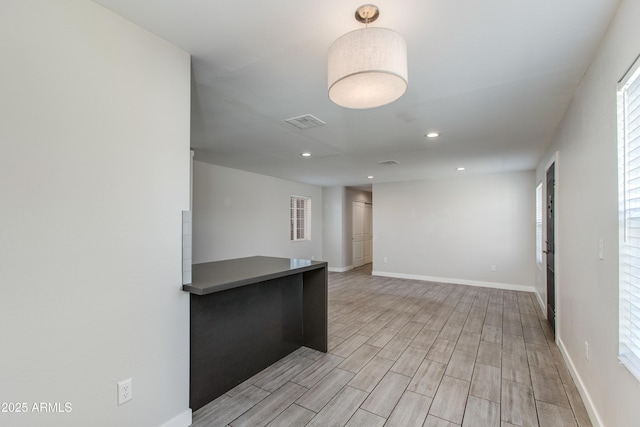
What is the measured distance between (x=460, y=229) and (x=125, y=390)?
6205mm

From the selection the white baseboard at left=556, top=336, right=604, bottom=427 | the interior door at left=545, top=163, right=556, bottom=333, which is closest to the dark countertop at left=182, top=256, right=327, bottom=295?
the white baseboard at left=556, top=336, right=604, bottom=427

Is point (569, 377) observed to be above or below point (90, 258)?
below

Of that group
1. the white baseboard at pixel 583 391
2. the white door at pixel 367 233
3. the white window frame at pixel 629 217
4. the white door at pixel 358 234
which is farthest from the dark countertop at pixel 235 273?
the white door at pixel 367 233

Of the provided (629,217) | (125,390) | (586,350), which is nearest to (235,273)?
(125,390)

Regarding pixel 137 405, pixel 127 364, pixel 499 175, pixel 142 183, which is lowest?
pixel 137 405

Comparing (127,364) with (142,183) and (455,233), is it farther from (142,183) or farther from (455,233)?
(455,233)

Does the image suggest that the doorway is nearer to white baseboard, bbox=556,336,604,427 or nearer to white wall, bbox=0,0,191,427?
white baseboard, bbox=556,336,604,427

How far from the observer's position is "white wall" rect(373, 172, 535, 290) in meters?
5.62

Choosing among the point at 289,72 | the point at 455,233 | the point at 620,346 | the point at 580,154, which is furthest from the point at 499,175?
the point at 289,72

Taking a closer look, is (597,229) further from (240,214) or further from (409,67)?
(240,214)

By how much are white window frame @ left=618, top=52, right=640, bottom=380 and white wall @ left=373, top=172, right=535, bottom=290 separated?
4.73 metres

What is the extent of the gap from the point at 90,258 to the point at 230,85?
155 centimetres

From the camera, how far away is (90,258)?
4.60ft

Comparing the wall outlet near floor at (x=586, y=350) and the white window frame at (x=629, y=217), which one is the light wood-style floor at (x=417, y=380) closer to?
the wall outlet near floor at (x=586, y=350)
